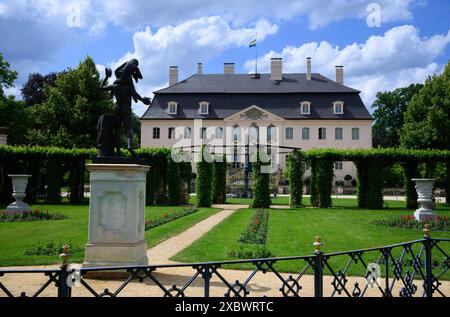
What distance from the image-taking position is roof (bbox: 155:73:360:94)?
49000mm

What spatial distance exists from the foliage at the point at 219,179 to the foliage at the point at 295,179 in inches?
163

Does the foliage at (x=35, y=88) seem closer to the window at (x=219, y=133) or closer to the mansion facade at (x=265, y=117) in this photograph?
the mansion facade at (x=265, y=117)

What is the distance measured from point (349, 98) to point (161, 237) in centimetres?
4018

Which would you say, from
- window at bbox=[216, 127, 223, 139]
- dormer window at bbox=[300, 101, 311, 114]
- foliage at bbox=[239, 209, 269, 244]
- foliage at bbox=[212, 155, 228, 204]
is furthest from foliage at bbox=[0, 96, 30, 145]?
dormer window at bbox=[300, 101, 311, 114]

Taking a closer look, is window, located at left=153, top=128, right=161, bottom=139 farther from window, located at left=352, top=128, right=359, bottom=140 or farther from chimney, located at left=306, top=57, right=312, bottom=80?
window, located at left=352, top=128, right=359, bottom=140

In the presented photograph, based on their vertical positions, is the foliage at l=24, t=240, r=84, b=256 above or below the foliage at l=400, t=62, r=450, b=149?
below

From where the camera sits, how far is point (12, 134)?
3416 centimetres

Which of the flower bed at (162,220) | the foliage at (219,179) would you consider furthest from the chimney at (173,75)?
the flower bed at (162,220)

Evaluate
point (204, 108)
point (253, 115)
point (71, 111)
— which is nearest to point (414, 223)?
point (71, 111)

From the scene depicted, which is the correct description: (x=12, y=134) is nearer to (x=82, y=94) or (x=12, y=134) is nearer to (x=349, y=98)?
(x=82, y=94)

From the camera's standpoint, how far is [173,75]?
54.0 m

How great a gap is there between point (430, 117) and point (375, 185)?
13.5 m

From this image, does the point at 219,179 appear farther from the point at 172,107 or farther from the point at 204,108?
the point at 172,107
